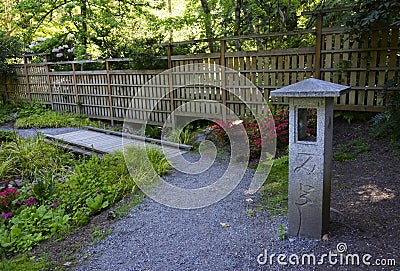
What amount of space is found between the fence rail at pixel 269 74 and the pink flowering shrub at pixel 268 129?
1.76 ft

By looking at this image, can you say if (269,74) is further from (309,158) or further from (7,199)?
(7,199)

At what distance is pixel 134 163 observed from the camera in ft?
15.9

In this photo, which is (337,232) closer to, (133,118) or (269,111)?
(269,111)

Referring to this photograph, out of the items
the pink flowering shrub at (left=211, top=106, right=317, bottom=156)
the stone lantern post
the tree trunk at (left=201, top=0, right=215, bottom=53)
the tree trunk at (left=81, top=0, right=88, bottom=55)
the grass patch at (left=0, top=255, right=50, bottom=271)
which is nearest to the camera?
the stone lantern post

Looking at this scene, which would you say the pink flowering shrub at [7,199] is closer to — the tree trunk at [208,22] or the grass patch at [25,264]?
the grass patch at [25,264]

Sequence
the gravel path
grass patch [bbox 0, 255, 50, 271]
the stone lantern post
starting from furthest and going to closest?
grass patch [bbox 0, 255, 50, 271] < the gravel path < the stone lantern post

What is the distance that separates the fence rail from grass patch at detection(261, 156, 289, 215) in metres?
1.76

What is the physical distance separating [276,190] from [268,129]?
1577 mm

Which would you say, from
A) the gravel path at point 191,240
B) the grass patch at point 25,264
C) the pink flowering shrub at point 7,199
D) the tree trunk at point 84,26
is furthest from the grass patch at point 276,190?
the tree trunk at point 84,26

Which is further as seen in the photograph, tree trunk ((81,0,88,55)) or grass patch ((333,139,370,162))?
tree trunk ((81,0,88,55))

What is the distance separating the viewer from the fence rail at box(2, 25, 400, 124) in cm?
507

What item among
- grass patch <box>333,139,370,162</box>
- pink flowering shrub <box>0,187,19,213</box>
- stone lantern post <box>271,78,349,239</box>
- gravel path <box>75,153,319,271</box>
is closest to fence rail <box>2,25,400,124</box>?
grass patch <box>333,139,370,162</box>

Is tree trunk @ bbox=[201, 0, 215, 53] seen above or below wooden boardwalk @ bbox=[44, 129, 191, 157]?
above

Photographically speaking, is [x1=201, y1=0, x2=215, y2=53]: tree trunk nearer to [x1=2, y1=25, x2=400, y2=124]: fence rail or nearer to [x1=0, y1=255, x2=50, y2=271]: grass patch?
[x1=2, y1=25, x2=400, y2=124]: fence rail
